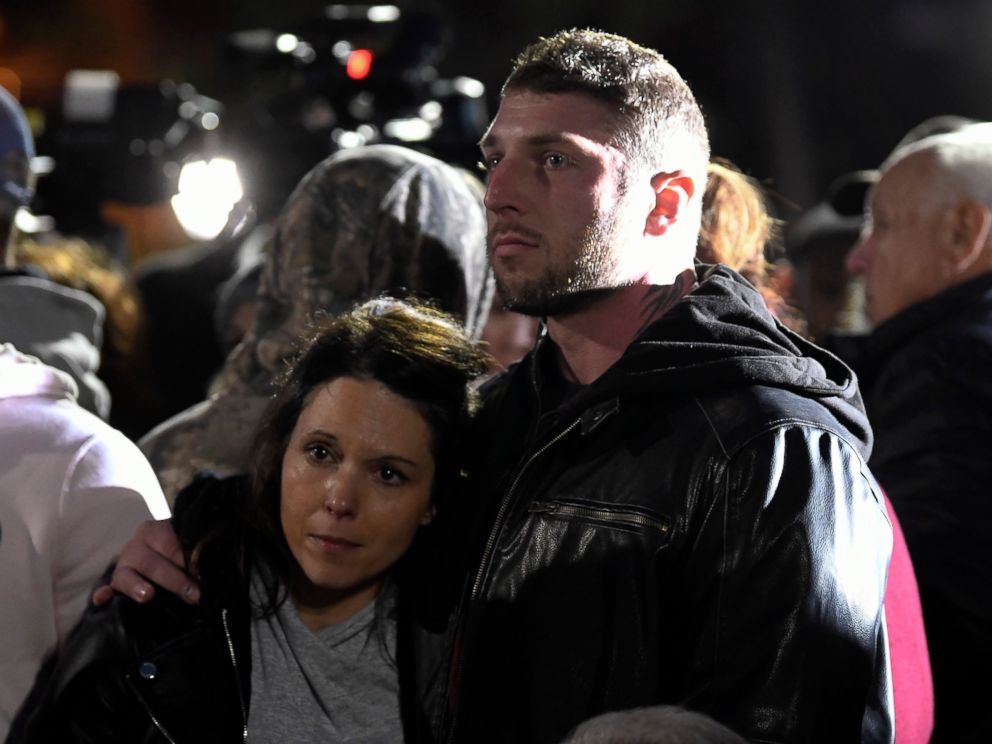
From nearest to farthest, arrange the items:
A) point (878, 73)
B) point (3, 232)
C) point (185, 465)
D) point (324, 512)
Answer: point (324, 512) < point (185, 465) < point (3, 232) < point (878, 73)

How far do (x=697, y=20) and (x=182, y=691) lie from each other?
30.4 ft

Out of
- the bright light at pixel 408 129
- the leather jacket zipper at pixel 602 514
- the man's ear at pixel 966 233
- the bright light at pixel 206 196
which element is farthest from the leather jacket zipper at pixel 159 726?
the bright light at pixel 206 196

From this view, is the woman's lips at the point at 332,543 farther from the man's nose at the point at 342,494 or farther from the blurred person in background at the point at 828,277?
the blurred person in background at the point at 828,277

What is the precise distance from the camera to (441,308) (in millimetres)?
2953

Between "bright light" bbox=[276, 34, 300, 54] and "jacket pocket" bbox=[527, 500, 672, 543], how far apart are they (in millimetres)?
3555

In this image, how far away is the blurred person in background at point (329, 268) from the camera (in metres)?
2.89

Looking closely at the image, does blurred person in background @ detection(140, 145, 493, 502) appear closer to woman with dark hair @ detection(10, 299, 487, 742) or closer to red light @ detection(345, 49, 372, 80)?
woman with dark hair @ detection(10, 299, 487, 742)

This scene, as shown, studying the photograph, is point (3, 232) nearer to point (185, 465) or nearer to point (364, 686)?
point (185, 465)

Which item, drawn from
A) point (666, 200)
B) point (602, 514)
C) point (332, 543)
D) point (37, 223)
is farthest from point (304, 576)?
point (37, 223)

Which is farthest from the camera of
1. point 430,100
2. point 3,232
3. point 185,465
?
point 430,100

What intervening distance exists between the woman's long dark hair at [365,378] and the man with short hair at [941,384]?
1.41m

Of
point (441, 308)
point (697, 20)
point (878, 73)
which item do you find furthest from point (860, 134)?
point (441, 308)

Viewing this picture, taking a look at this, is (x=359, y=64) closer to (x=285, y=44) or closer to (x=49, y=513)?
(x=285, y=44)

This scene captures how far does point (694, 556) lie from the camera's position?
195 cm
